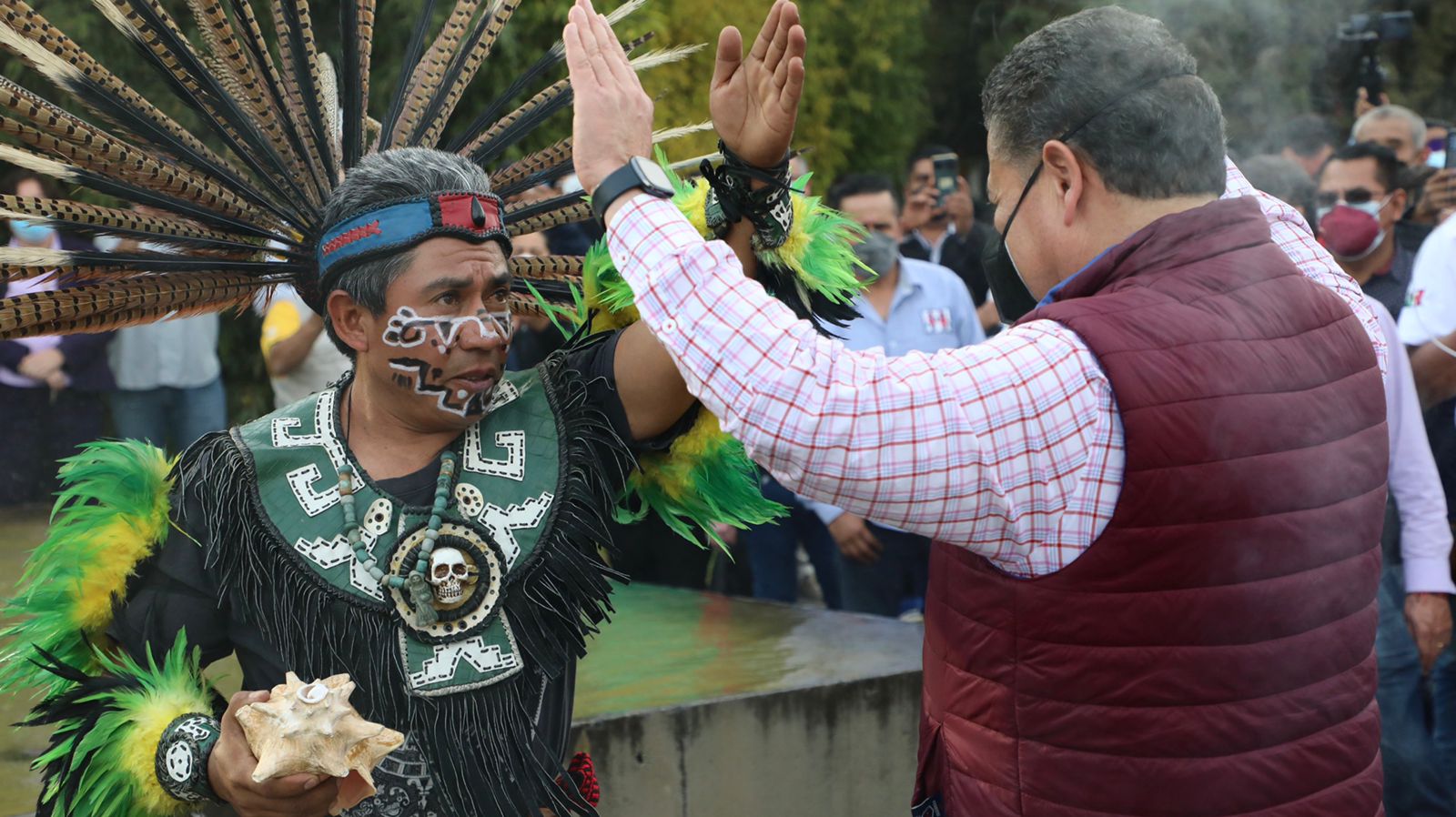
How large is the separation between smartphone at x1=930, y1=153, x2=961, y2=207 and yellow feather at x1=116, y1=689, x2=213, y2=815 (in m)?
5.17

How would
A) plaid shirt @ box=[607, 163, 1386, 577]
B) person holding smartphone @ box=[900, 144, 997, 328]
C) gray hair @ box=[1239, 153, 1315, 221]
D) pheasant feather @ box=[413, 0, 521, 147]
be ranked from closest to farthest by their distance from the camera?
plaid shirt @ box=[607, 163, 1386, 577] → pheasant feather @ box=[413, 0, 521, 147] → gray hair @ box=[1239, 153, 1315, 221] → person holding smartphone @ box=[900, 144, 997, 328]

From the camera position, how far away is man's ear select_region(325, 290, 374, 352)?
93.2 inches

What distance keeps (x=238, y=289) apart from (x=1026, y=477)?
59.1 inches

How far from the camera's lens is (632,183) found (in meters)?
1.84

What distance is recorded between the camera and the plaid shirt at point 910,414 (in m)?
1.70

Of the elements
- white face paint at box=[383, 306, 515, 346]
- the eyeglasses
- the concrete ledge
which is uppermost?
the eyeglasses

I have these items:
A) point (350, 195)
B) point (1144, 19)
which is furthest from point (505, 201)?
point (1144, 19)

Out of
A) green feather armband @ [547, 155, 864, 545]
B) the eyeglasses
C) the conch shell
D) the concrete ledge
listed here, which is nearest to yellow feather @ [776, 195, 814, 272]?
green feather armband @ [547, 155, 864, 545]

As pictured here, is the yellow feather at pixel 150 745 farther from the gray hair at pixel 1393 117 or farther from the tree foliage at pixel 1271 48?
the gray hair at pixel 1393 117

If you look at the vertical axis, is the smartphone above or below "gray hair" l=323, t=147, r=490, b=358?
above

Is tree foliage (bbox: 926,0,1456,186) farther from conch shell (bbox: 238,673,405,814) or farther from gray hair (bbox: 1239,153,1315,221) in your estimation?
conch shell (bbox: 238,673,405,814)

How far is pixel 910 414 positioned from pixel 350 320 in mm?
1095

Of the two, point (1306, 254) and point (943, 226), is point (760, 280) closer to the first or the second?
point (1306, 254)

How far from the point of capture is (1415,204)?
5.68 m
